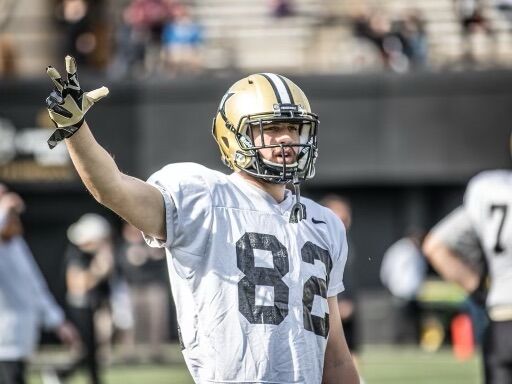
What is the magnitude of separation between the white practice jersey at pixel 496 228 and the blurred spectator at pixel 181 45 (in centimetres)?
1220

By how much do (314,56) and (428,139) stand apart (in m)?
1.92

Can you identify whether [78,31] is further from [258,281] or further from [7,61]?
[258,281]

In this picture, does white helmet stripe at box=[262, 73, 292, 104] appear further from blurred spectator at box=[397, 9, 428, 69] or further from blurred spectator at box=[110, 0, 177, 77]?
blurred spectator at box=[110, 0, 177, 77]

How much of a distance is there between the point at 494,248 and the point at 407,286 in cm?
1175

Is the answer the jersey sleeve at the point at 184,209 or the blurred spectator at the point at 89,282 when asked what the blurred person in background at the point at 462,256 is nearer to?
the jersey sleeve at the point at 184,209

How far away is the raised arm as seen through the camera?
12.6 ft

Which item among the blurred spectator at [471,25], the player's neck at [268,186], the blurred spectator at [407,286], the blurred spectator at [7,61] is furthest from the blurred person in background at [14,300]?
the blurred spectator at [471,25]

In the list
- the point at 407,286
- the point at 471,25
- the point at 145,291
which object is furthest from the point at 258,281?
the point at 471,25

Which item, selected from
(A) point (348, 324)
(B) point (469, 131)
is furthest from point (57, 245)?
(A) point (348, 324)

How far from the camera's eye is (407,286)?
1803 centimetres

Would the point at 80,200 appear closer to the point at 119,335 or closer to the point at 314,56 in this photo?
the point at 119,335

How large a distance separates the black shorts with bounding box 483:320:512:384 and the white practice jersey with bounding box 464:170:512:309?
104 mm

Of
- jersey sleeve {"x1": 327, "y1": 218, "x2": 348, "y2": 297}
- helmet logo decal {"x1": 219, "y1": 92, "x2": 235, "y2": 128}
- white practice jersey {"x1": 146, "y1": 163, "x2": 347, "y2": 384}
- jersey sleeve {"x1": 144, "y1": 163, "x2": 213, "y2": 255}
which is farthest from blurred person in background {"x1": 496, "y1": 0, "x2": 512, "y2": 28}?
jersey sleeve {"x1": 144, "y1": 163, "x2": 213, "y2": 255}

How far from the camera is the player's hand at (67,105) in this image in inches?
150
